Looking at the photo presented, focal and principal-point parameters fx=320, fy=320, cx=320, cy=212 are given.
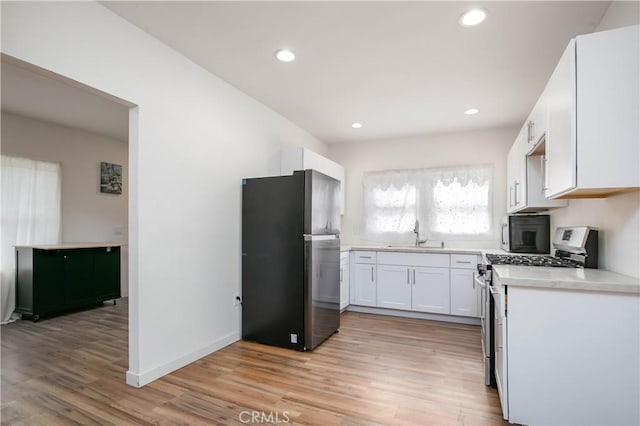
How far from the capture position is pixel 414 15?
210cm

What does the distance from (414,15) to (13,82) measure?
3.78 m

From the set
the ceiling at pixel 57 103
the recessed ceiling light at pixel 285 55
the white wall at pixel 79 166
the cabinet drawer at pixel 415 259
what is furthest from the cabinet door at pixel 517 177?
the white wall at pixel 79 166

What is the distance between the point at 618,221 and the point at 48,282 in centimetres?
570

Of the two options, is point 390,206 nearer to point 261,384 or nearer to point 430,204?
point 430,204

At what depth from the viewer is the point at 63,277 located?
4227 millimetres

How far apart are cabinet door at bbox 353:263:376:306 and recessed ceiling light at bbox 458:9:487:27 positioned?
9.86 ft

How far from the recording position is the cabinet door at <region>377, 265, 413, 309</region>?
13.8 feet

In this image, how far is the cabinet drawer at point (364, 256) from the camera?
4.40m

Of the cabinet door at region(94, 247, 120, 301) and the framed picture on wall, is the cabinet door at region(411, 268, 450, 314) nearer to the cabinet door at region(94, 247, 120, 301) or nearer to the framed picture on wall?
the cabinet door at region(94, 247, 120, 301)

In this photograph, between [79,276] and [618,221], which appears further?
[79,276]

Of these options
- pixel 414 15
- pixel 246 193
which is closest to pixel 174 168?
pixel 246 193

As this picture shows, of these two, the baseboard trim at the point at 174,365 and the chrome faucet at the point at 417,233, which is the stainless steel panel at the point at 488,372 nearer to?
the baseboard trim at the point at 174,365

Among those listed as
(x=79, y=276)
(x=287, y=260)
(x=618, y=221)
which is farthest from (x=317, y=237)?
(x=79, y=276)

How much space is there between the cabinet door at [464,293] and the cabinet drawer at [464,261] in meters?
0.05
